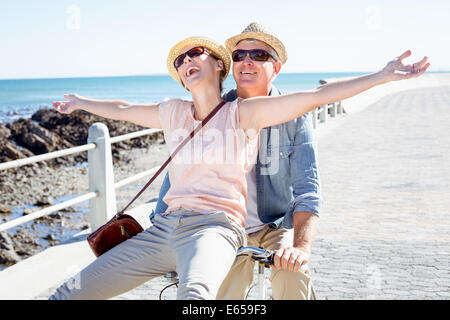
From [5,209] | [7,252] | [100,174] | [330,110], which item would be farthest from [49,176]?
[100,174]

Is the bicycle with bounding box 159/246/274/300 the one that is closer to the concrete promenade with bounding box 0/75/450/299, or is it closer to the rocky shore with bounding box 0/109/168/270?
the concrete promenade with bounding box 0/75/450/299

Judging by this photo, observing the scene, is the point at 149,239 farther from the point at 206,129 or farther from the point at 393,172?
the point at 393,172

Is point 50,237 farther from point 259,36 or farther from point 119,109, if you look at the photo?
point 259,36

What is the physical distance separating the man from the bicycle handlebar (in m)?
0.29

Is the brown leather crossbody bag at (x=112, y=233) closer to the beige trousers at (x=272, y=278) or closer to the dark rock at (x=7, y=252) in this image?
the beige trousers at (x=272, y=278)

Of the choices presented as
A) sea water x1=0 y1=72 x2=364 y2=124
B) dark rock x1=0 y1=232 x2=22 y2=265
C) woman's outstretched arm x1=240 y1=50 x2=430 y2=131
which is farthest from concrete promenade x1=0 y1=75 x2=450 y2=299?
sea water x1=0 y1=72 x2=364 y2=124

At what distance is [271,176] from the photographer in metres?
3.22

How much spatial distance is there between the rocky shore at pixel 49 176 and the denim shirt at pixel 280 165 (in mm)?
7505

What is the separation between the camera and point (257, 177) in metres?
3.25

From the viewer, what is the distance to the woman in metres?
2.57

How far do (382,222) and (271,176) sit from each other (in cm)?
415

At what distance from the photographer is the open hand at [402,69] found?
255 centimetres

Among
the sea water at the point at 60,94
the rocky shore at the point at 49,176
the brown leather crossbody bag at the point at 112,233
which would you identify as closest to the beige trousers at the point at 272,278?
the brown leather crossbody bag at the point at 112,233
